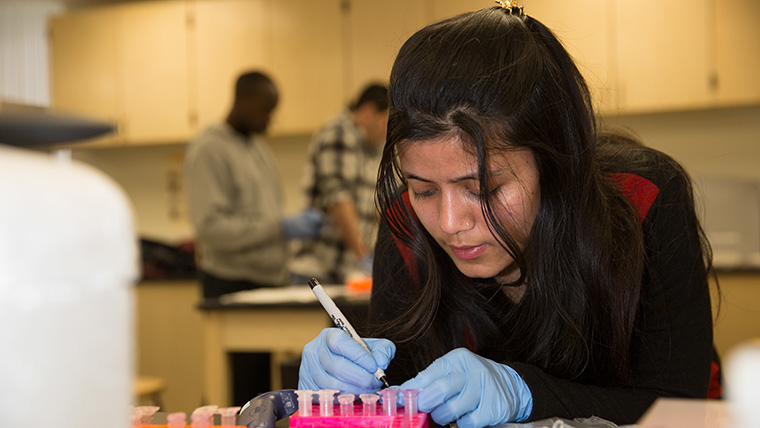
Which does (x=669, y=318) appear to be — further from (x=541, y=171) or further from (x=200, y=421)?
(x=200, y=421)

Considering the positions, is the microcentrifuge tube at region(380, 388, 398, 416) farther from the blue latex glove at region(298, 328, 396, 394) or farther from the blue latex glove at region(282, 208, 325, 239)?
the blue latex glove at region(282, 208, 325, 239)

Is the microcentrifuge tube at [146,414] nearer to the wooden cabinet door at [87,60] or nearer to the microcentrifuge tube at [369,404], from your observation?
the microcentrifuge tube at [369,404]

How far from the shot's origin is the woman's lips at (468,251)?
89cm

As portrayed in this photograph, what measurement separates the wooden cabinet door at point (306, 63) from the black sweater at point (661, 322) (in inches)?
115

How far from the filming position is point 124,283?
1.47 feet

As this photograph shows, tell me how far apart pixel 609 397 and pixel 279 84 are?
3285 mm

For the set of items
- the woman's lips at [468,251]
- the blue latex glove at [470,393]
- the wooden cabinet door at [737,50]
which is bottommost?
the blue latex glove at [470,393]

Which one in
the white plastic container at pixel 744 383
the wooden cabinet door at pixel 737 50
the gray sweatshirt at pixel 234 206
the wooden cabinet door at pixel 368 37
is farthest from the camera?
the wooden cabinet door at pixel 368 37

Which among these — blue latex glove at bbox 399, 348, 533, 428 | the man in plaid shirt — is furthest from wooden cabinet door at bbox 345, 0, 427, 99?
blue latex glove at bbox 399, 348, 533, 428

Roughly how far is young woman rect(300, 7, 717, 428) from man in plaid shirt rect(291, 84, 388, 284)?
5.40 ft

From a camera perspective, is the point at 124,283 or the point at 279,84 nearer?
the point at 124,283

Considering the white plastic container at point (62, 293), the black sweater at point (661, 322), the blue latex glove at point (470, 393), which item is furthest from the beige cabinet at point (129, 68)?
the white plastic container at point (62, 293)

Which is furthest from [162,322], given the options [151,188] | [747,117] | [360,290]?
[747,117]

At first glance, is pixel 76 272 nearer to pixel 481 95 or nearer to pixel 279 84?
pixel 481 95
